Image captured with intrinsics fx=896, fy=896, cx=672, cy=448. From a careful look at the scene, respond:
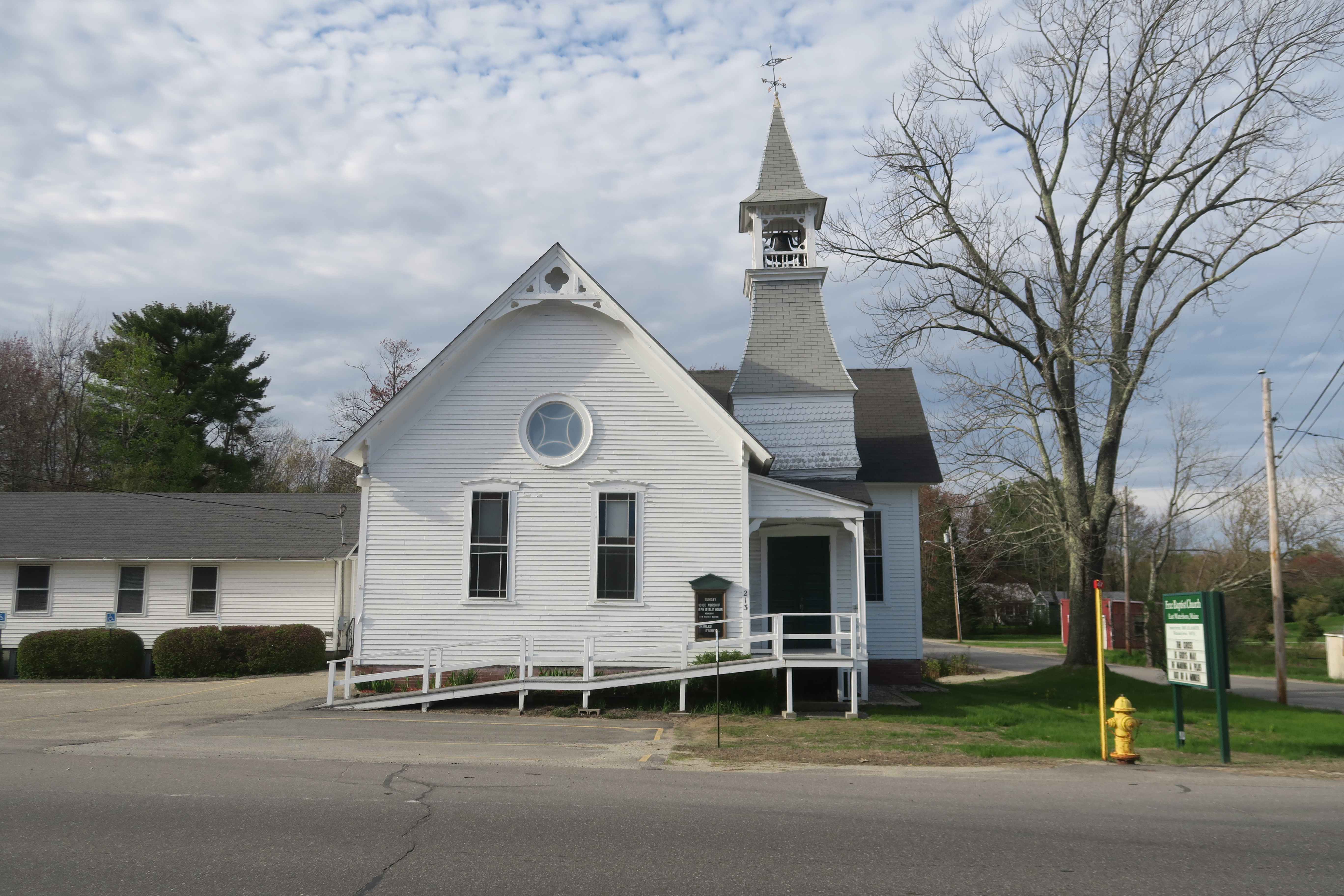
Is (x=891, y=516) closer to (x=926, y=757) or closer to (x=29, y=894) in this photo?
(x=926, y=757)

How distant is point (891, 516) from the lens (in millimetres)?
21125

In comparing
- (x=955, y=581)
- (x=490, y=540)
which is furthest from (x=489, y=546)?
(x=955, y=581)

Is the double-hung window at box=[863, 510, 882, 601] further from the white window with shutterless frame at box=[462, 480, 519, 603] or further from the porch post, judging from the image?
the white window with shutterless frame at box=[462, 480, 519, 603]

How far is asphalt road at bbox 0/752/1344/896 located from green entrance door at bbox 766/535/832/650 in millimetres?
8851

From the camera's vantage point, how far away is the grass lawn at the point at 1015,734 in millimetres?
11828

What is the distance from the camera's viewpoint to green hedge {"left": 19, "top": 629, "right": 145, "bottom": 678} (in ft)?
75.4

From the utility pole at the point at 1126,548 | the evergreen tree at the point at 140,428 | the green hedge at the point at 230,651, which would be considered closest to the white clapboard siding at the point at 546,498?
the green hedge at the point at 230,651

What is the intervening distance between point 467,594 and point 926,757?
921 centimetres

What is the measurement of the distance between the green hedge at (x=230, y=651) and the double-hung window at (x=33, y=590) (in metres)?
4.35

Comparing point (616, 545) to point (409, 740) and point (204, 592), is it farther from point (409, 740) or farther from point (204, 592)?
point (204, 592)

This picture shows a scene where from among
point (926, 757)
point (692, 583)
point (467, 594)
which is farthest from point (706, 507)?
Answer: point (926, 757)

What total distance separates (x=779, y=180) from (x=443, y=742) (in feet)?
51.9

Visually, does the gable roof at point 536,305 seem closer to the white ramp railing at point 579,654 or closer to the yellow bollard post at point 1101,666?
the white ramp railing at point 579,654

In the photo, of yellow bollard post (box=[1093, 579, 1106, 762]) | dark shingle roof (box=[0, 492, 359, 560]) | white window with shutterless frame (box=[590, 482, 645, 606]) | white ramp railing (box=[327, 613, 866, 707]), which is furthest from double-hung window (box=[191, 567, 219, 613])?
yellow bollard post (box=[1093, 579, 1106, 762])
